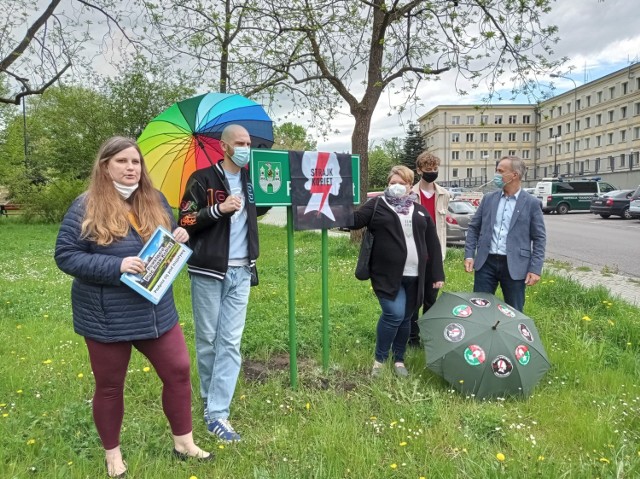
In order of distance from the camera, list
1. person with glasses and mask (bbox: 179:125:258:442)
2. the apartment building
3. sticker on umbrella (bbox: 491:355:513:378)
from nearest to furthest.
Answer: person with glasses and mask (bbox: 179:125:258:442), sticker on umbrella (bbox: 491:355:513:378), the apartment building

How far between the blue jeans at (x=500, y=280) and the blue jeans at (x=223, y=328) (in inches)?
92.3

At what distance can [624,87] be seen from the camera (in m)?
58.2

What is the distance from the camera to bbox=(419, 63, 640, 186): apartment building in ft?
184

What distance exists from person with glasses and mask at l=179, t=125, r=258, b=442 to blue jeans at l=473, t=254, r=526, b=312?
229 cm

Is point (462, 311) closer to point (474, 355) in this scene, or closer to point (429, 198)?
point (474, 355)

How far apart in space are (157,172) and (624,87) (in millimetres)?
68169

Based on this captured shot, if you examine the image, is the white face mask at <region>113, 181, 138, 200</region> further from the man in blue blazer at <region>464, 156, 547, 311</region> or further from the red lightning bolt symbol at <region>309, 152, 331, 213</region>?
the man in blue blazer at <region>464, 156, 547, 311</region>

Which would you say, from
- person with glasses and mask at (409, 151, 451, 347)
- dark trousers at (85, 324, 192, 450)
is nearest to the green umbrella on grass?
person with glasses and mask at (409, 151, 451, 347)

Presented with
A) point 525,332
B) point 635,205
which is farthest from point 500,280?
point 635,205

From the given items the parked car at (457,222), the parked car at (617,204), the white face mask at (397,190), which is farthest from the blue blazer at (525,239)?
the parked car at (617,204)

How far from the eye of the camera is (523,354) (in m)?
3.71

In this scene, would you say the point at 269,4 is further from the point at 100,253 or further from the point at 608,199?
the point at 608,199

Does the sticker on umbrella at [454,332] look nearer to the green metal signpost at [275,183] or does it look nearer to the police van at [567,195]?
the green metal signpost at [275,183]

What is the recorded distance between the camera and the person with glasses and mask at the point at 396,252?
3977 millimetres
